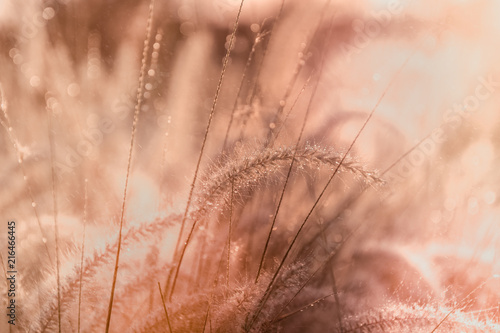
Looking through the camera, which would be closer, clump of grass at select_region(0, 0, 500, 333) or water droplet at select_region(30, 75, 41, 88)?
clump of grass at select_region(0, 0, 500, 333)

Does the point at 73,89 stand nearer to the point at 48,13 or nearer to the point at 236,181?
the point at 48,13

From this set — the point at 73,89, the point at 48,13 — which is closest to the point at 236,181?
the point at 73,89

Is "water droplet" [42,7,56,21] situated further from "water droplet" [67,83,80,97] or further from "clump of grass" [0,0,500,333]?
"water droplet" [67,83,80,97]

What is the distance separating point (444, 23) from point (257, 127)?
0.42m

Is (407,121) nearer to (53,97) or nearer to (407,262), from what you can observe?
(407,262)

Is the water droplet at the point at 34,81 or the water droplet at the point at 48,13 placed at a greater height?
the water droplet at the point at 48,13

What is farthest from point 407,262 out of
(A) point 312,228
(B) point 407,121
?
(B) point 407,121

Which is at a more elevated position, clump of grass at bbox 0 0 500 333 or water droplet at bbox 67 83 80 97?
water droplet at bbox 67 83 80 97

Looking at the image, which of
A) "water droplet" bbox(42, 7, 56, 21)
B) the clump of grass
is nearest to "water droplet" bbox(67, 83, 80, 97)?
the clump of grass

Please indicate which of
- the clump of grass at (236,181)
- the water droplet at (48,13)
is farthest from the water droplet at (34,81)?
the water droplet at (48,13)

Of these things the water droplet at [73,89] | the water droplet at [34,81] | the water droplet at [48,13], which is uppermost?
the water droplet at [48,13]

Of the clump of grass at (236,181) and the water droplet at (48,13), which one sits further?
the water droplet at (48,13)

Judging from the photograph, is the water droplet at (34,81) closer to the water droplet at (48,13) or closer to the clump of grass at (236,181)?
the clump of grass at (236,181)

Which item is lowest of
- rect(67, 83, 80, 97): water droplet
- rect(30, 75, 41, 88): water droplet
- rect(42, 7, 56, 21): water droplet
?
rect(67, 83, 80, 97): water droplet
